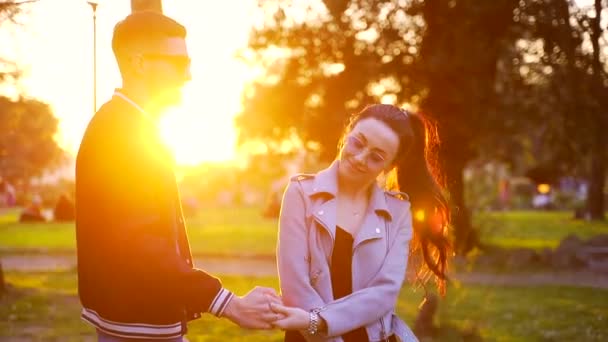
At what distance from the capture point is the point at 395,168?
3.46 metres

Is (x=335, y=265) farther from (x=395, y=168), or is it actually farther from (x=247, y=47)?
(x=247, y=47)

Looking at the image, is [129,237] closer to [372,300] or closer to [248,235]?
[372,300]

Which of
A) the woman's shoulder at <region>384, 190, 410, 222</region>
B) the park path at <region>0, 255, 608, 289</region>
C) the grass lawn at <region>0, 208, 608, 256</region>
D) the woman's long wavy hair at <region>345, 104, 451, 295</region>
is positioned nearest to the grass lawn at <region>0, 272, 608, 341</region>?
the park path at <region>0, 255, 608, 289</region>

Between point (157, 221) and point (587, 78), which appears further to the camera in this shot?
point (587, 78)

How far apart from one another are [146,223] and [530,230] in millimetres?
27486

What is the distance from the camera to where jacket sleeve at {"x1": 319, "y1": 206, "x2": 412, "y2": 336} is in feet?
9.59

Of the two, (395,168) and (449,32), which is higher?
(449,32)

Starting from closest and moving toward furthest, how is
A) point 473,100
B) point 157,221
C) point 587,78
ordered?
1. point 157,221
2. point 587,78
3. point 473,100

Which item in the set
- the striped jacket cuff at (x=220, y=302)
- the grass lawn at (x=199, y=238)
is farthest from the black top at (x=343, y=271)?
the grass lawn at (x=199, y=238)

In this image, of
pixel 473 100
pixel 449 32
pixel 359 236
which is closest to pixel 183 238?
pixel 359 236

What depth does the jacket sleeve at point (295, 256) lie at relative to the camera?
2.96m

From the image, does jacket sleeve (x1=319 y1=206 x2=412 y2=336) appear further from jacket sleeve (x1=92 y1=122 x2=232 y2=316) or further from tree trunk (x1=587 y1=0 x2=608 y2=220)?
tree trunk (x1=587 y1=0 x2=608 y2=220)

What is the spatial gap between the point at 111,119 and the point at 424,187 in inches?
60.6

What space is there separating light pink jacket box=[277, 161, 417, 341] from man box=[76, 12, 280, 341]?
0.22 metres
